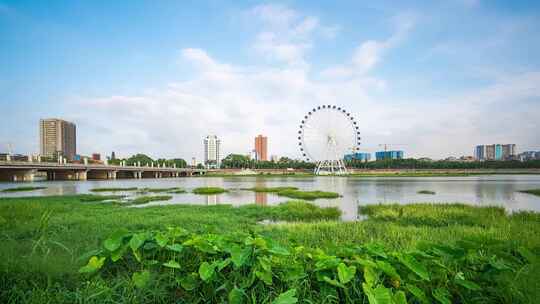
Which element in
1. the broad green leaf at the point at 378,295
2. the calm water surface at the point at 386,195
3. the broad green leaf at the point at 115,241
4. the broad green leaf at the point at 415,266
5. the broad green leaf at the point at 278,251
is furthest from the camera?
the calm water surface at the point at 386,195

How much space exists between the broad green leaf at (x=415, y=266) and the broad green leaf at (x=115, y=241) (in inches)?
114

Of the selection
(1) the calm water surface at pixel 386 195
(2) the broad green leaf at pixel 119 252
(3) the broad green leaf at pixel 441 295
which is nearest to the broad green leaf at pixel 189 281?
(2) the broad green leaf at pixel 119 252

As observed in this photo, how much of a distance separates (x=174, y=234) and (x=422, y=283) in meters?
2.69

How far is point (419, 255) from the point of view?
8.50 feet

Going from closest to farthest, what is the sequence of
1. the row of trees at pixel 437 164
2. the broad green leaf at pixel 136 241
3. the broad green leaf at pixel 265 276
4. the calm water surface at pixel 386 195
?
1. the broad green leaf at pixel 265 276
2. the broad green leaf at pixel 136 241
3. the calm water surface at pixel 386 195
4. the row of trees at pixel 437 164

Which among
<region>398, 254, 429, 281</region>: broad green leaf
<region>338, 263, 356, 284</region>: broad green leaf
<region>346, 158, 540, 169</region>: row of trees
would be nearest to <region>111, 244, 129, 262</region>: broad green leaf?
<region>338, 263, 356, 284</region>: broad green leaf

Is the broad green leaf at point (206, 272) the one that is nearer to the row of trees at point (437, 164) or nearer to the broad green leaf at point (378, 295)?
the broad green leaf at point (378, 295)

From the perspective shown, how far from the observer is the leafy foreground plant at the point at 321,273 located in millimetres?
2287

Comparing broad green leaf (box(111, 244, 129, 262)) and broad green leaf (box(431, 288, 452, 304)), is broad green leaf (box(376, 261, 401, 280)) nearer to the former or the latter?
broad green leaf (box(431, 288, 452, 304))

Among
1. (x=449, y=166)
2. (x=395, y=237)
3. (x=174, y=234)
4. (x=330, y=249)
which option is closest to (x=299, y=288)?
(x=330, y=249)

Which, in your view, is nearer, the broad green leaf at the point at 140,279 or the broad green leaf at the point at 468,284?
the broad green leaf at the point at 468,284

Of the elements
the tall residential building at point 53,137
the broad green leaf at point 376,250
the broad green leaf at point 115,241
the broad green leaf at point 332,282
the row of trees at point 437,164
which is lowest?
the row of trees at point 437,164

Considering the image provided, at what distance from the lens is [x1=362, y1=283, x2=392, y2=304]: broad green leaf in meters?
1.93

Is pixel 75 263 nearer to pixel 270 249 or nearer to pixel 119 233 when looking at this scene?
pixel 119 233
